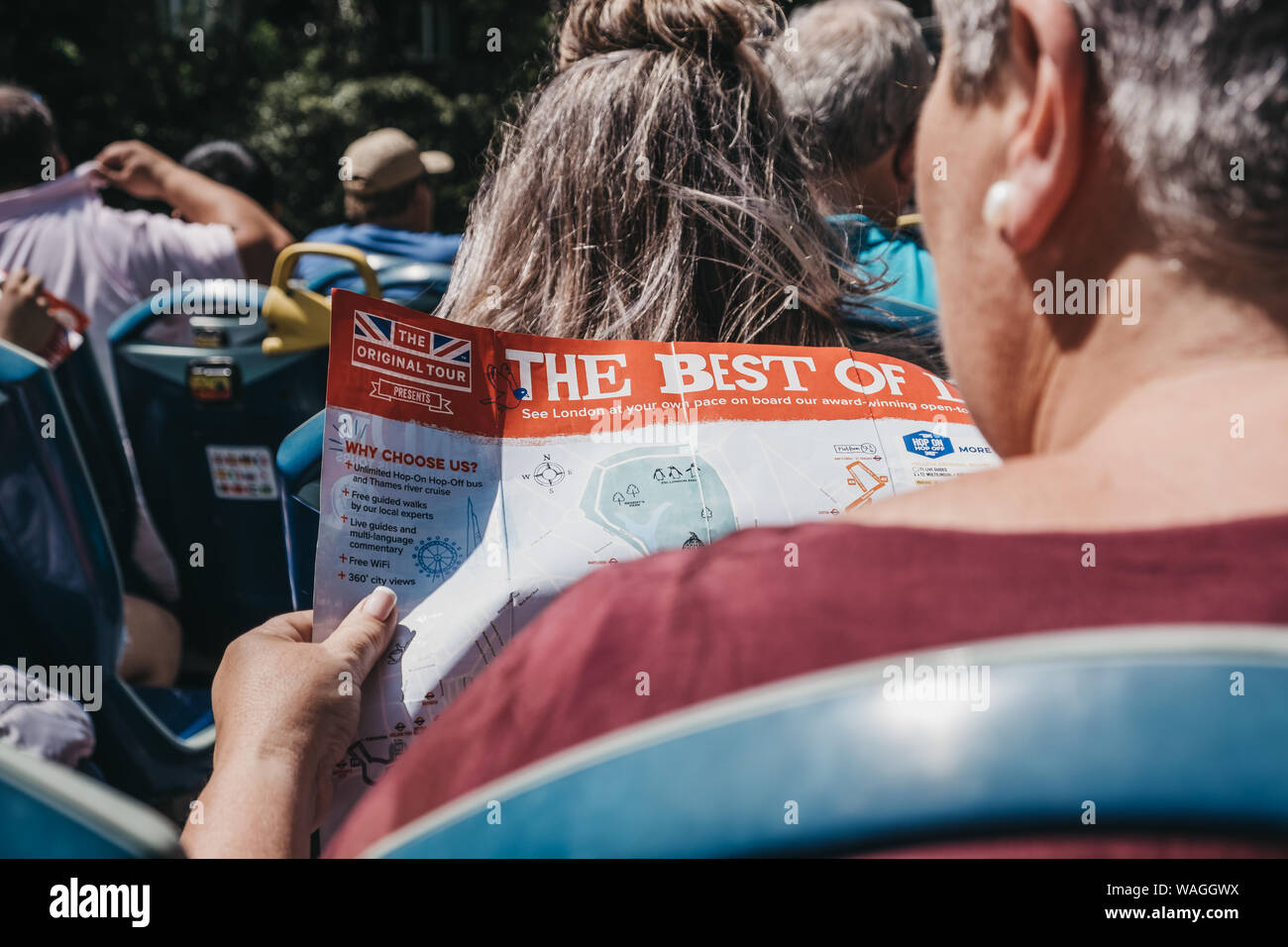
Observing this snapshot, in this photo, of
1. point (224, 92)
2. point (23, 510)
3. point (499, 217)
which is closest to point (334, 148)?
point (224, 92)

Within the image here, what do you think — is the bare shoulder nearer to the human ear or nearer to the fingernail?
the human ear

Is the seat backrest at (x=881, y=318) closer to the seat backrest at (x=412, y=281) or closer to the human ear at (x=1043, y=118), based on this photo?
the human ear at (x=1043, y=118)

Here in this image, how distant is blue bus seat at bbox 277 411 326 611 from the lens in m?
1.40

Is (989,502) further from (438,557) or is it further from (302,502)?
(302,502)

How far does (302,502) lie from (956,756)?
3.40ft

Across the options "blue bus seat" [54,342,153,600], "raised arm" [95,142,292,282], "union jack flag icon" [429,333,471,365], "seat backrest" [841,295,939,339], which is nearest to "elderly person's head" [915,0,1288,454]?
"union jack flag icon" [429,333,471,365]

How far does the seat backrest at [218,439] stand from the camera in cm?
356

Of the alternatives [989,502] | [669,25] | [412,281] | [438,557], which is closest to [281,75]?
[412,281]

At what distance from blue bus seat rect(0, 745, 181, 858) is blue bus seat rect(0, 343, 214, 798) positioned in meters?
2.48

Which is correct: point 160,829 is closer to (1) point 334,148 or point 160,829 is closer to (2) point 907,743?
(2) point 907,743

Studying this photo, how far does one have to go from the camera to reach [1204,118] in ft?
2.44

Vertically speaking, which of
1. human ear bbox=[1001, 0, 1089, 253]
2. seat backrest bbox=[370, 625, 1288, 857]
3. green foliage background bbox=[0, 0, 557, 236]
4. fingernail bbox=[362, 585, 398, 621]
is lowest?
fingernail bbox=[362, 585, 398, 621]

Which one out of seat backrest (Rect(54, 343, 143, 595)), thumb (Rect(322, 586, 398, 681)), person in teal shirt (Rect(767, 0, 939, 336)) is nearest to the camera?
thumb (Rect(322, 586, 398, 681))
